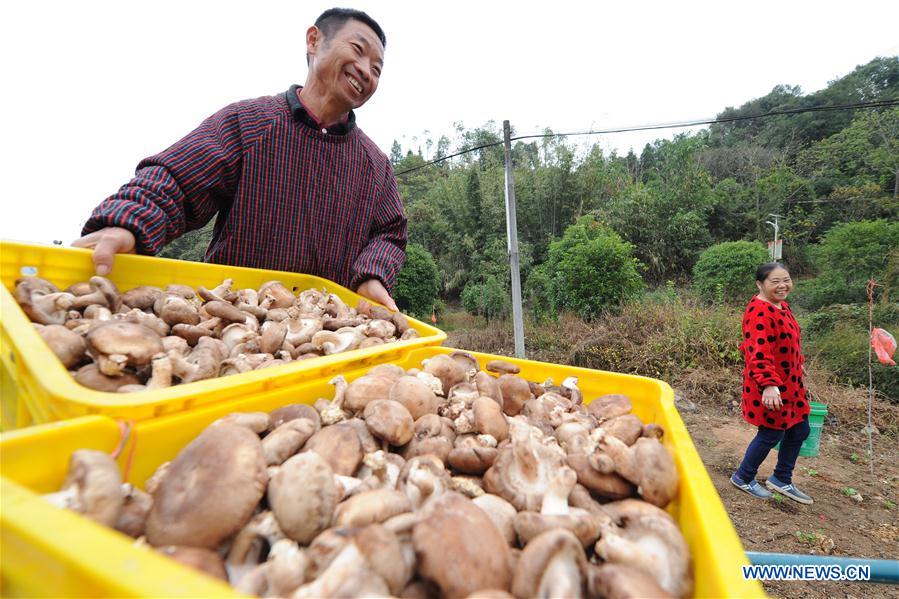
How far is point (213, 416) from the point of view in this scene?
116 centimetres

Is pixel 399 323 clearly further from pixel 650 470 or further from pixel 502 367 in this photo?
pixel 650 470

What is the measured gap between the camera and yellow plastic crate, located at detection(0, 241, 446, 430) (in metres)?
0.99

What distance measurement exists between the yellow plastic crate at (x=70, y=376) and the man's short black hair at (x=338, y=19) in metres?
1.54

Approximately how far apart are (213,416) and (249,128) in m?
1.93

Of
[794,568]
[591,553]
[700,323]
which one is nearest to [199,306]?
[591,553]

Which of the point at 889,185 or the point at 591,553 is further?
the point at 889,185

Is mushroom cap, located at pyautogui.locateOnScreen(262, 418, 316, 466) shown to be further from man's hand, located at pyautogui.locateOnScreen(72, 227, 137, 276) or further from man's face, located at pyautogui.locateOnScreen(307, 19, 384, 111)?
man's face, located at pyautogui.locateOnScreen(307, 19, 384, 111)

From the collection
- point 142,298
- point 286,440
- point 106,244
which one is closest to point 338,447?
point 286,440

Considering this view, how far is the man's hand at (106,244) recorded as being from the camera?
1804 millimetres

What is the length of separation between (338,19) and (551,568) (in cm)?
290

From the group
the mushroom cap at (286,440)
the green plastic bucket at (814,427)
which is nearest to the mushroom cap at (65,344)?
the mushroom cap at (286,440)

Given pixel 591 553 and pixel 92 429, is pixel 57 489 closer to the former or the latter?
pixel 92 429

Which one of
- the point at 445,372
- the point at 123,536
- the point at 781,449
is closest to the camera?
the point at 123,536

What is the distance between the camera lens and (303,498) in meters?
0.82
